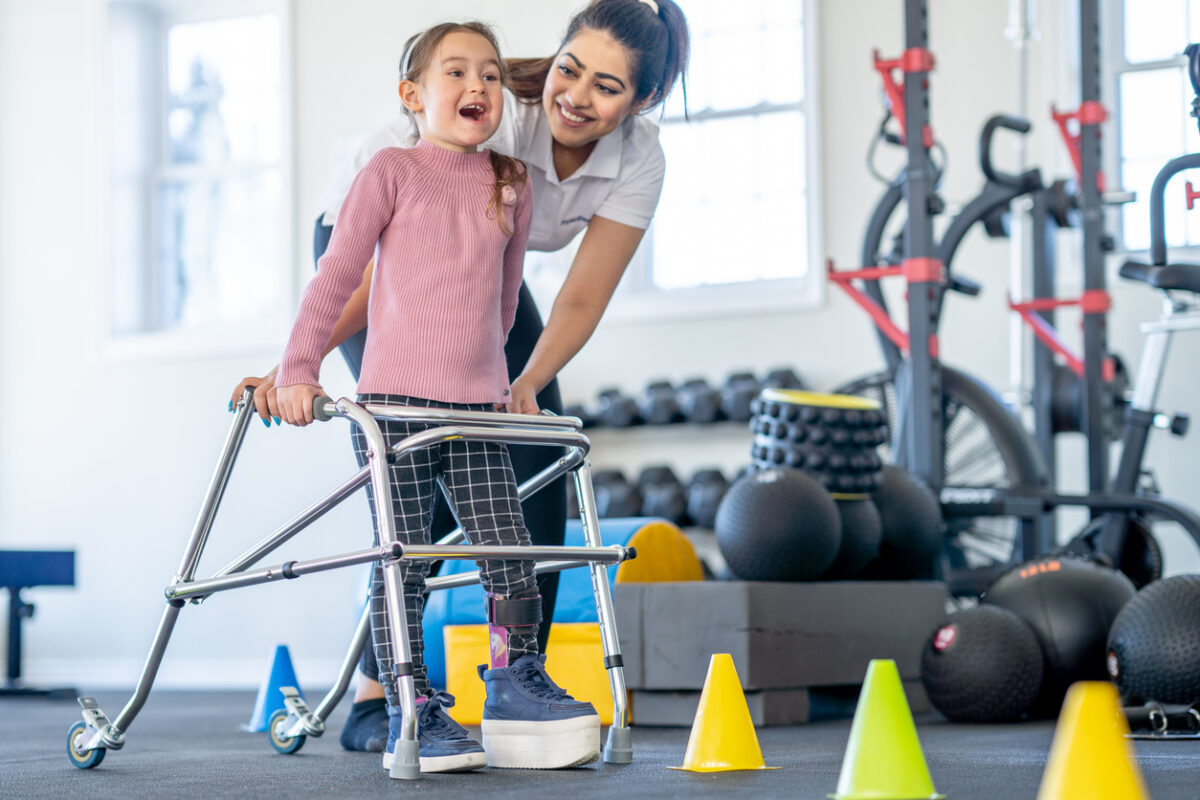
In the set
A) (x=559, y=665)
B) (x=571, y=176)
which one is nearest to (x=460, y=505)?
(x=571, y=176)

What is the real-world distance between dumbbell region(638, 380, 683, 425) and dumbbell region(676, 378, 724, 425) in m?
0.03

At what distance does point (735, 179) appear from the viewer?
565cm

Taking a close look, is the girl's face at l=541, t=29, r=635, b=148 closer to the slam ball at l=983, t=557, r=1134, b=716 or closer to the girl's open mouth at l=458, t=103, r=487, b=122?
the girl's open mouth at l=458, t=103, r=487, b=122

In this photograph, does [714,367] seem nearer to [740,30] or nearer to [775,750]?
[740,30]

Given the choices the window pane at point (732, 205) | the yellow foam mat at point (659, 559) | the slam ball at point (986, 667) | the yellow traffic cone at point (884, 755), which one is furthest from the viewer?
the window pane at point (732, 205)

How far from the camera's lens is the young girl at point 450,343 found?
1.91m

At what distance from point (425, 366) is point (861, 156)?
12.1ft

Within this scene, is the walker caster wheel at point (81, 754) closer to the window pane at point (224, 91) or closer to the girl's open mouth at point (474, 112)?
the girl's open mouth at point (474, 112)

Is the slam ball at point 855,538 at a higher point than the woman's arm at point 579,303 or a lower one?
lower

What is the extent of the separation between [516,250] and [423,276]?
20 cm

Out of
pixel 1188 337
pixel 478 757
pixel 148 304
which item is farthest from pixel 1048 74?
pixel 148 304

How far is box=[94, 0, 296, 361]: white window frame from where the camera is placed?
Answer: 6301 millimetres

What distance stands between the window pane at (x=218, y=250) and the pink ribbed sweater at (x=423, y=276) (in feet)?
14.9

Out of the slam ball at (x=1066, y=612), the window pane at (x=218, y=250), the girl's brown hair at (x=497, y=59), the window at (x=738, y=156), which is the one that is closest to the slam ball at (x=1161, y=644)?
the slam ball at (x=1066, y=612)
